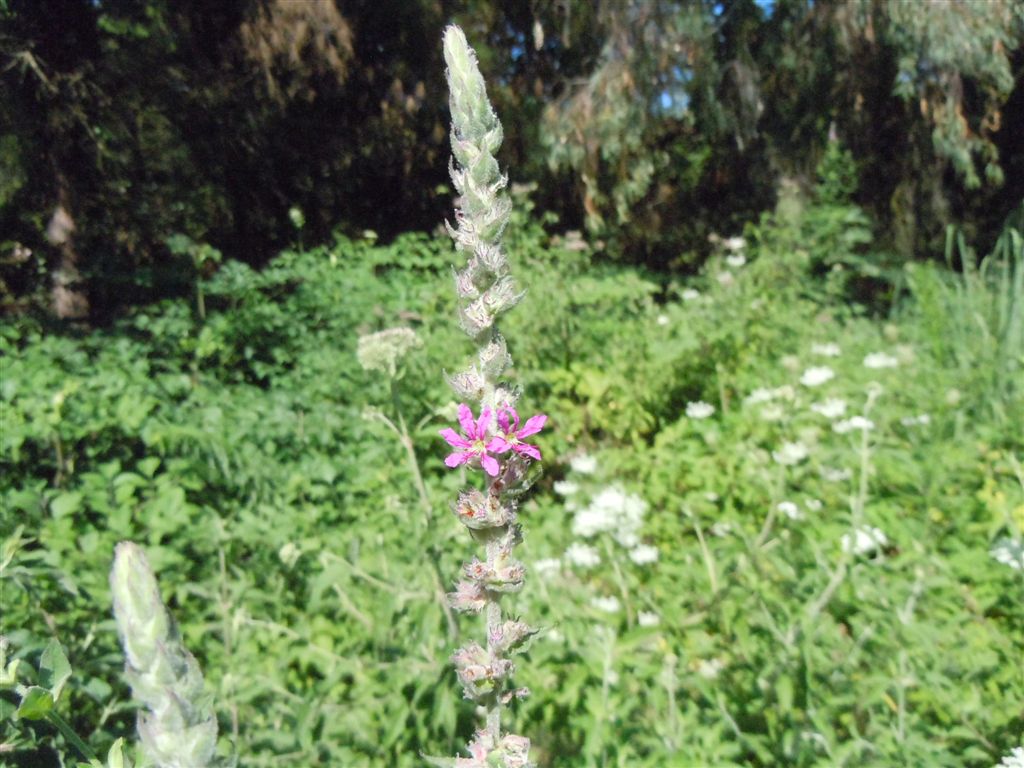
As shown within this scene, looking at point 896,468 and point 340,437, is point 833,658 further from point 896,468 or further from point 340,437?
point 340,437

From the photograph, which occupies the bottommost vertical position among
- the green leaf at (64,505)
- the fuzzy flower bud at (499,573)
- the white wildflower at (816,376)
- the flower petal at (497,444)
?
the white wildflower at (816,376)

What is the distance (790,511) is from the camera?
2.29m

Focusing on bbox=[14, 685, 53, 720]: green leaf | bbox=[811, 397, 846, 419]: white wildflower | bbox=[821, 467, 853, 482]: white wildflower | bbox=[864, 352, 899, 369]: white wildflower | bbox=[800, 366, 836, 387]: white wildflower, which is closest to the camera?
bbox=[14, 685, 53, 720]: green leaf

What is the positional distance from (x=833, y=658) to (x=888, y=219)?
5850 mm

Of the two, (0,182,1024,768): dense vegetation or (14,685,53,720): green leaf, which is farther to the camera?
(0,182,1024,768): dense vegetation

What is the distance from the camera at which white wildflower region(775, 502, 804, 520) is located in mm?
2289

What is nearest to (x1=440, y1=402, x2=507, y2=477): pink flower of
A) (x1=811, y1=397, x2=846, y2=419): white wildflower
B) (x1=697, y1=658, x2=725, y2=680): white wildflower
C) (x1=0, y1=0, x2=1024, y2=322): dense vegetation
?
(x1=697, y1=658, x2=725, y2=680): white wildflower

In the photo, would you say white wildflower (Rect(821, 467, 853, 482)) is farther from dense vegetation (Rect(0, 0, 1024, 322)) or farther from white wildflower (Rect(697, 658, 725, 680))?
dense vegetation (Rect(0, 0, 1024, 322))

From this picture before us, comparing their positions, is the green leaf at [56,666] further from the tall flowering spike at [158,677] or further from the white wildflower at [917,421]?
the white wildflower at [917,421]

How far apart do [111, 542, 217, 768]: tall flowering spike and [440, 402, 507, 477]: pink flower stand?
28 cm

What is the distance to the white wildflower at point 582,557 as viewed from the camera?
2.32m

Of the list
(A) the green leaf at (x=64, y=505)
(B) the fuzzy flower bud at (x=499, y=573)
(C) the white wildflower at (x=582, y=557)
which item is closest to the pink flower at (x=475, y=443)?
(B) the fuzzy flower bud at (x=499, y=573)

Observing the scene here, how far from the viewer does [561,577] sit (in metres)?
2.41

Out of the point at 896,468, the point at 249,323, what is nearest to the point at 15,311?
the point at 249,323
